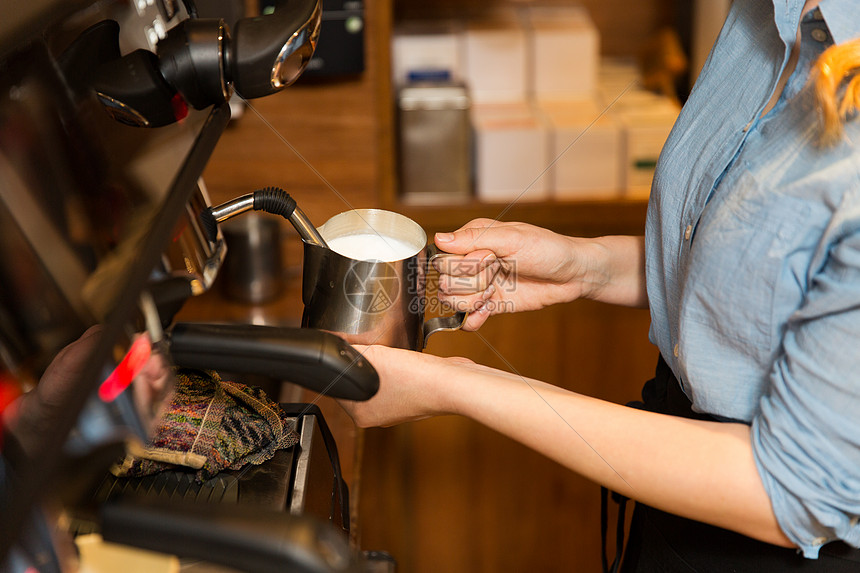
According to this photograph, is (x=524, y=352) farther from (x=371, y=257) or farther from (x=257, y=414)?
(x=257, y=414)

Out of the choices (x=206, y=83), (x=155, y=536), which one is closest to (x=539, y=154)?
(x=206, y=83)

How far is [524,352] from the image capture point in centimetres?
159

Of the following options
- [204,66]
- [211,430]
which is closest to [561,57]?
[204,66]

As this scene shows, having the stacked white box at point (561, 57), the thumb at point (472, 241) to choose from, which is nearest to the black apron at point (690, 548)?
the thumb at point (472, 241)

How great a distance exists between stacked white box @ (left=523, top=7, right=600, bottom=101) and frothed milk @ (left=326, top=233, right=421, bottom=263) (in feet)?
3.00

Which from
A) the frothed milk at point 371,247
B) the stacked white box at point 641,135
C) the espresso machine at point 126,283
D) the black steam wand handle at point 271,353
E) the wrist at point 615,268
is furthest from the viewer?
the stacked white box at point 641,135

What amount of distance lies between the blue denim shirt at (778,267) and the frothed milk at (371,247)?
26 centimetres

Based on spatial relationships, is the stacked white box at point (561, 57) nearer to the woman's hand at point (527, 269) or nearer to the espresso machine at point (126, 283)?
the woman's hand at point (527, 269)

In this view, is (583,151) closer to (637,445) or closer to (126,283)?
(637,445)

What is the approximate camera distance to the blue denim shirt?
55 centimetres

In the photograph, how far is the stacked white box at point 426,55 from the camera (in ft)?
5.04

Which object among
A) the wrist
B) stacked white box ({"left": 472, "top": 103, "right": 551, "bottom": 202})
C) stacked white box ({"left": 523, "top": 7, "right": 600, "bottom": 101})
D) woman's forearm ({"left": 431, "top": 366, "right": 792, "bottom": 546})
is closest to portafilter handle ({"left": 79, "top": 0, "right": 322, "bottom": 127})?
woman's forearm ({"left": 431, "top": 366, "right": 792, "bottom": 546})

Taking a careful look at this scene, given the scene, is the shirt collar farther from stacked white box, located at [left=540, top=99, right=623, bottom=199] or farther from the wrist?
stacked white box, located at [left=540, top=99, right=623, bottom=199]

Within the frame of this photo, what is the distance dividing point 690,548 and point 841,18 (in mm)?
517
